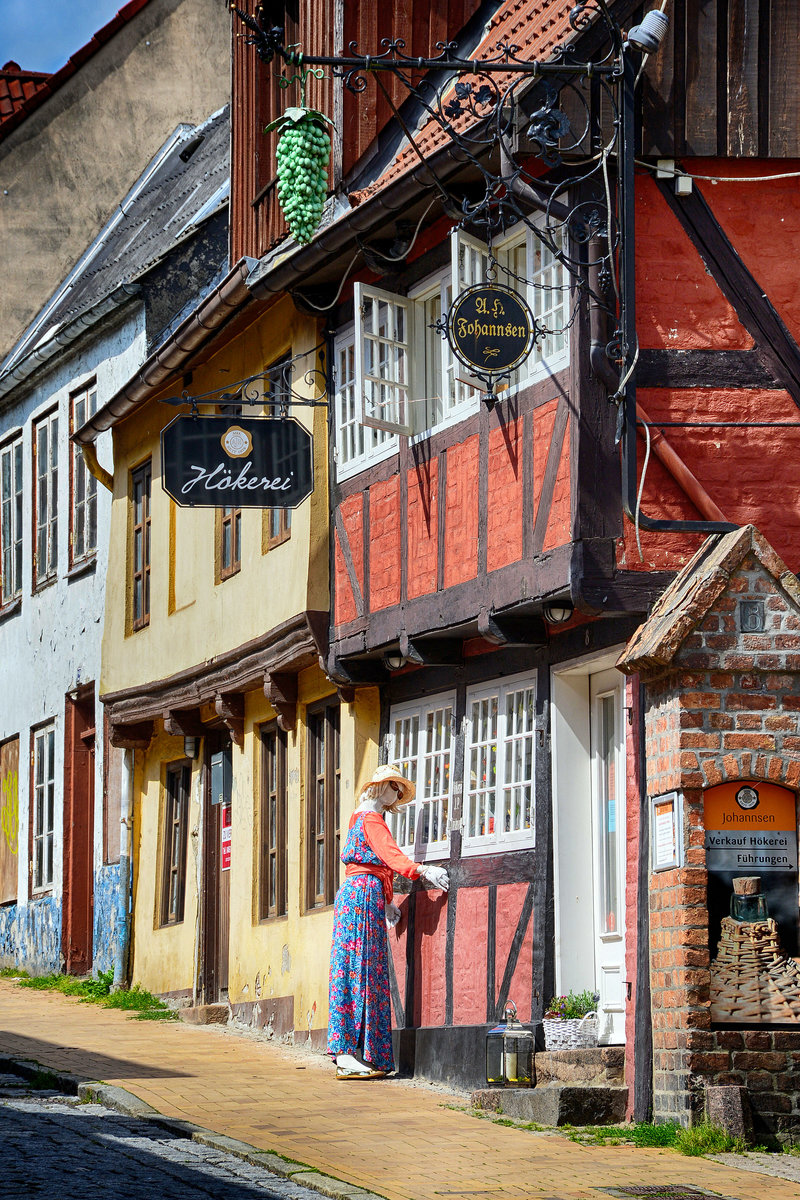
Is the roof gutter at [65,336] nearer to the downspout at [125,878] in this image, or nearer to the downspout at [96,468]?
the downspout at [96,468]

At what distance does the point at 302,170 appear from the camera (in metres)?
14.5

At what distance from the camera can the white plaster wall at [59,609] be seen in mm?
20172

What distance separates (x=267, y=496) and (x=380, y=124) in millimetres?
3301

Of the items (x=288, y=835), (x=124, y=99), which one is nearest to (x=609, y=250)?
(x=288, y=835)

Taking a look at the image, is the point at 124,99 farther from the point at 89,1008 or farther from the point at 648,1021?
the point at 648,1021

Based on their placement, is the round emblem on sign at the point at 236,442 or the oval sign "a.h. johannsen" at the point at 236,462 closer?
the oval sign "a.h. johannsen" at the point at 236,462

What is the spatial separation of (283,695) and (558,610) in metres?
4.58

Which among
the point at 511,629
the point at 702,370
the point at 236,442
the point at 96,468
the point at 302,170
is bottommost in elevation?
the point at 511,629

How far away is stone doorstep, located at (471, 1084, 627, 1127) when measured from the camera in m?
10.4

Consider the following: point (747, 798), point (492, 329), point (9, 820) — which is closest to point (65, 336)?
point (9, 820)

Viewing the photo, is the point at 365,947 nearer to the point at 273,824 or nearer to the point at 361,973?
the point at 361,973

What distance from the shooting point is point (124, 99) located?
24078 mm

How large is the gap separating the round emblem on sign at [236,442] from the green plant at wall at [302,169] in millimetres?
1527

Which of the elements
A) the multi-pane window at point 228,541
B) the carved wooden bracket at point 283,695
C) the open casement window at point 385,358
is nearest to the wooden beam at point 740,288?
the open casement window at point 385,358
